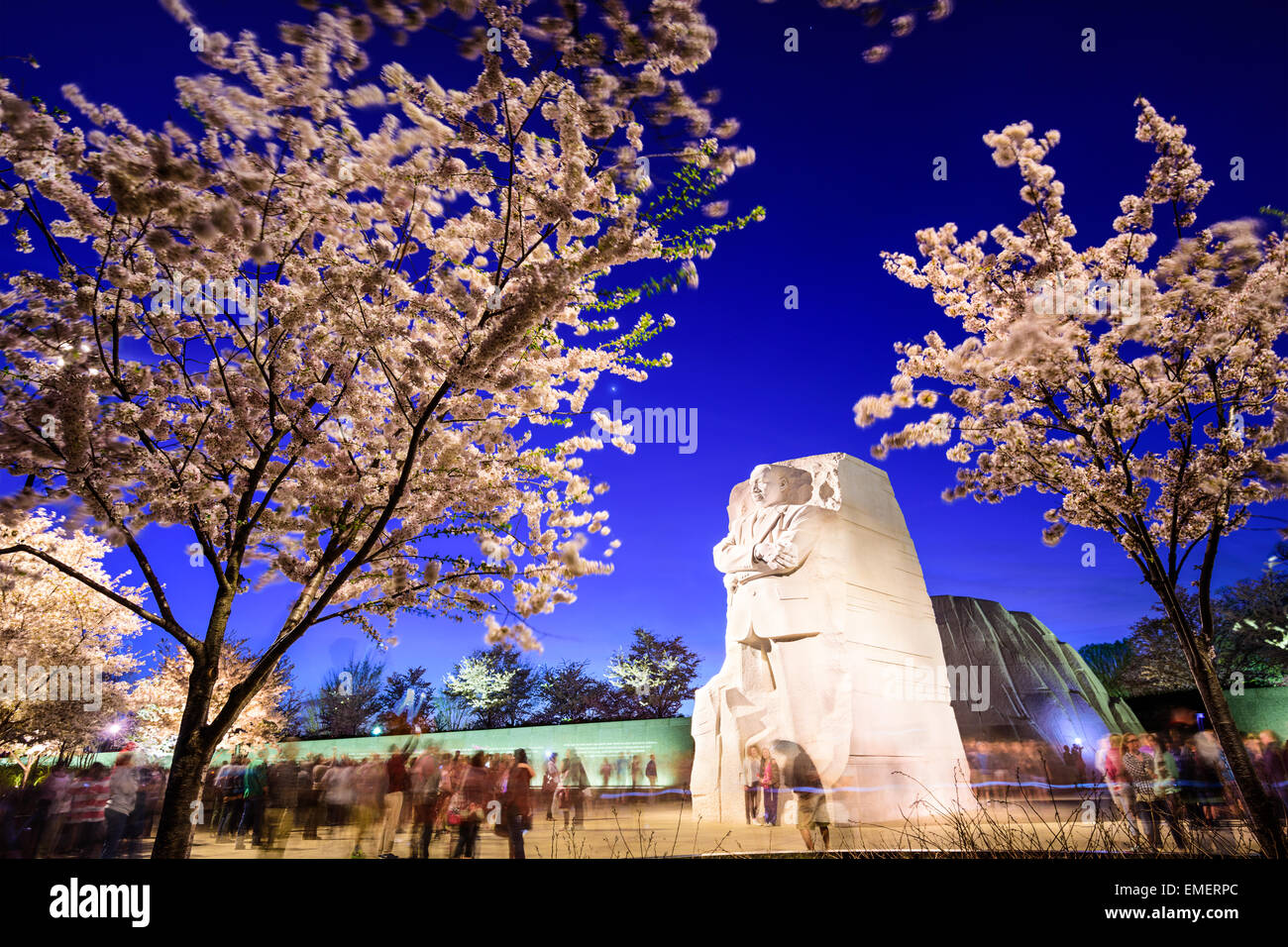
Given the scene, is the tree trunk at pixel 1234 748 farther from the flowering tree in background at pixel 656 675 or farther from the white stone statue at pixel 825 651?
the flowering tree in background at pixel 656 675

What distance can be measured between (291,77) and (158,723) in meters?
24.8

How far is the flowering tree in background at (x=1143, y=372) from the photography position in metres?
5.56

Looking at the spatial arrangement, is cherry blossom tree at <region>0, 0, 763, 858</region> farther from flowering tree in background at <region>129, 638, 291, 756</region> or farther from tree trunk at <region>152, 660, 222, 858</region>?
flowering tree in background at <region>129, 638, 291, 756</region>

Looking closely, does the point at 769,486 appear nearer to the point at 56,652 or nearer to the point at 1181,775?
the point at 1181,775

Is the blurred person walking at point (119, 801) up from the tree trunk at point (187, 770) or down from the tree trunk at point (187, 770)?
down

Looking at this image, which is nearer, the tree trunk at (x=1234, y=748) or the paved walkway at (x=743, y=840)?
the paved walkway at (x=743, y=840)

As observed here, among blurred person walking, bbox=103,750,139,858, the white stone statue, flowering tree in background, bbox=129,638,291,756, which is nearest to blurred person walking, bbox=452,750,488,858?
the white stone statue

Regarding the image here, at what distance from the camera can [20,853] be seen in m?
8.06

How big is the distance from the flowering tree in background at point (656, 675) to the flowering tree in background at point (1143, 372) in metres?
32.0

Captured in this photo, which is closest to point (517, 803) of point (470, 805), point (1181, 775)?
point (470, 805)

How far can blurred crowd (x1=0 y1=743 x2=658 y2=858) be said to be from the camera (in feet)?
22.4

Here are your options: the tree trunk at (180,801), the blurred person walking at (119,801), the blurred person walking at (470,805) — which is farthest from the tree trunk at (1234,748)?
the blurred person walking at (119,801)
